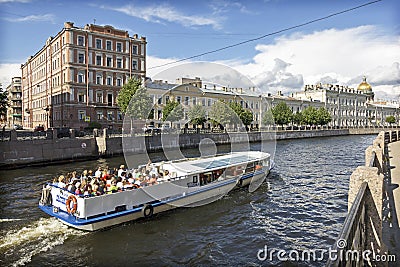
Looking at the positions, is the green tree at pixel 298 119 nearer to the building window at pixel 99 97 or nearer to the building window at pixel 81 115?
the building window at pixel 99 97

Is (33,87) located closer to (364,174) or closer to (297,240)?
(297,240)

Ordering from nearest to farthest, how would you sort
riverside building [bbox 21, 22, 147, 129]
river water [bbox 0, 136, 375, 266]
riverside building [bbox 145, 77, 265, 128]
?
river water [bbox 0, 136, 375, 266] < riverside building [bbox 21, 22, 147, 129] < riverside building [bbox 145, 77, 265, 128]

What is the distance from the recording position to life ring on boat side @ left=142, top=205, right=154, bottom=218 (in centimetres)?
1502

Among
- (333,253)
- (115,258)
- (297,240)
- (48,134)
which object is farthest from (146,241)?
(48,134)

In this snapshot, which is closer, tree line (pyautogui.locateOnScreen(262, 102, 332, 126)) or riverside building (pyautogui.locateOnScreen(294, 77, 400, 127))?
tree line (pyautogui.locateOnScreen(262, 102, 332, 126))

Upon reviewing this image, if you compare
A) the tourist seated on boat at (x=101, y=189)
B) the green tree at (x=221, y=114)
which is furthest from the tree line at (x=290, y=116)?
the tourist seated on boat at (x=101, y=189)

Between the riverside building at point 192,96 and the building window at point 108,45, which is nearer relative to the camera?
the building window at point 108,45

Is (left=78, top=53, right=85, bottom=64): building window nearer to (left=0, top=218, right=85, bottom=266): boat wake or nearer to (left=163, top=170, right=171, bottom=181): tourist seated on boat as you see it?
(left=163, top=170, right=171, bottom=181): tourist seated on boat

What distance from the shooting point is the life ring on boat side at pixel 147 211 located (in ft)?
49.3

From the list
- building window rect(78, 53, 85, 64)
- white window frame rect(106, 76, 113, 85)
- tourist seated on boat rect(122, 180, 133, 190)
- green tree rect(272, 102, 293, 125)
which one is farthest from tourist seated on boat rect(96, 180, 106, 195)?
green tree rect(272, 102, 293, 125)

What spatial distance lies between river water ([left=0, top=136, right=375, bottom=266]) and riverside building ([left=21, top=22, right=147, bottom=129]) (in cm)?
3521

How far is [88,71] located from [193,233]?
4726 centimetres

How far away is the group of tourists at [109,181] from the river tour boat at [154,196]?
0.82 ft

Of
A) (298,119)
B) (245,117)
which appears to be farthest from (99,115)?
(298,119)
